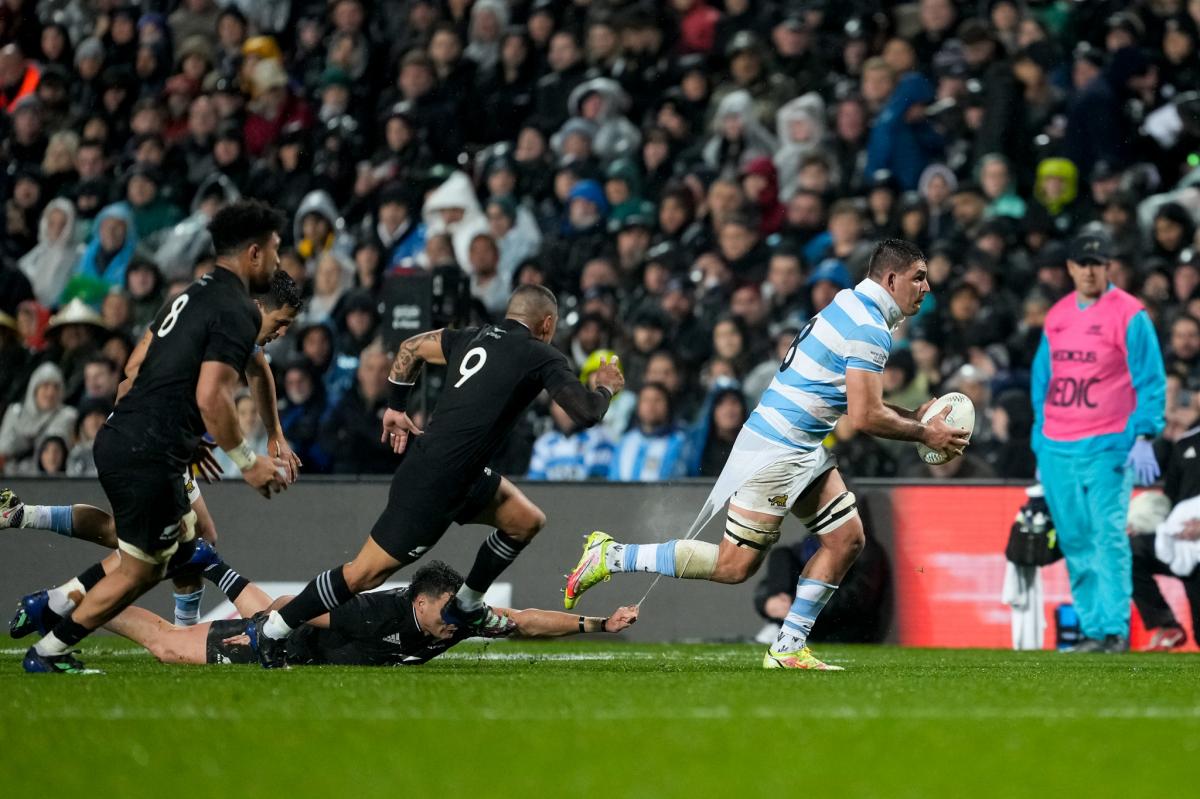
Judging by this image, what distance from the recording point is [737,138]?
637 inches

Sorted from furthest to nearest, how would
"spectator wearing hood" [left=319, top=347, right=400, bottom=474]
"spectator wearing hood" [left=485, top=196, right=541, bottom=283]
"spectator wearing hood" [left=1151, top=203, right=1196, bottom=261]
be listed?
"spectator wearing hood" [left=485, top=196, right=541, bottom=283] → "spectator wearing hood" [left=319, top=347, right=400, bottom=474] → "spectator wearing hood" [left=1151, top=203, right=1196, bottom=261]

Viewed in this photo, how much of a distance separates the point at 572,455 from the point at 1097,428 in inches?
159

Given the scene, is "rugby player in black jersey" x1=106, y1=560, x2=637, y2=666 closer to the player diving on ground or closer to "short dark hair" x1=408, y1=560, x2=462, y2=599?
"short dark hair" x1=408, y1=560, x2=462, y2=599

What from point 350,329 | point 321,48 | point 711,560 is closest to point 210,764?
point 711,560

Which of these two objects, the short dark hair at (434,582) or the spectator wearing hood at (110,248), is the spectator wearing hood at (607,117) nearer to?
the spectator wearing hood at (110,248)

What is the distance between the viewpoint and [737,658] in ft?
33.1

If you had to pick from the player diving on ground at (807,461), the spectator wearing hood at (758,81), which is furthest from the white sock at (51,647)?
the spectator wearing hood at (758,81)

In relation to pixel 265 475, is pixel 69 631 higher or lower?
lower

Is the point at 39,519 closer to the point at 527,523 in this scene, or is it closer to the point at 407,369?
the point at 407,369

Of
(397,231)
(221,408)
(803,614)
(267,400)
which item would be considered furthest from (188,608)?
(397,231)

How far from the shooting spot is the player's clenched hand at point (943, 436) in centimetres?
834

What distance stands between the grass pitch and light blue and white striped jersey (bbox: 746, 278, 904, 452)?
123 centimetres

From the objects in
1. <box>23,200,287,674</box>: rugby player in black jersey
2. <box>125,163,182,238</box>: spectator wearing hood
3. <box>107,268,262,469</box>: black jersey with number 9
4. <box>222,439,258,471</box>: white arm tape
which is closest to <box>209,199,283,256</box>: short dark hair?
<box>23,200,287,674</box>: rugby player in black jersey

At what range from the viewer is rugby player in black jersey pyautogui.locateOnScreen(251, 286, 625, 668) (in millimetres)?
8172
